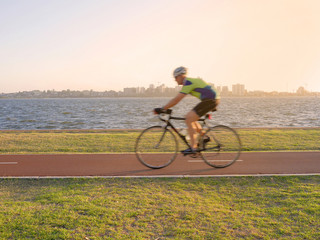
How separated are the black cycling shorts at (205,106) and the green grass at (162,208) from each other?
1.35 meters

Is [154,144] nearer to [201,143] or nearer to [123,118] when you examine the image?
[201,143]

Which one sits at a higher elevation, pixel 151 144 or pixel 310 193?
pixel 151 144

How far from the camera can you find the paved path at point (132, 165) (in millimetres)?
6598

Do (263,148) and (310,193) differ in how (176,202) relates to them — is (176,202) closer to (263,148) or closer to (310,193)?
(310,193)

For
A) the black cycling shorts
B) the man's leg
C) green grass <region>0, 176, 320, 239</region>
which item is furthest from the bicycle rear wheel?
green grass <region>0, 176, 320, 239</region>

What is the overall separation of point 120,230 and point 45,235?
868mm

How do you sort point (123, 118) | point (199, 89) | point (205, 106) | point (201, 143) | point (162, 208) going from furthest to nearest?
point (123, 118), point (201, 143), point (205, 106), point (199, 89), point (162, 208)

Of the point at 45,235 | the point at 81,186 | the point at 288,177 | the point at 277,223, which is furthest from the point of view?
the point at 288,177

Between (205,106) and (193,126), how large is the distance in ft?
1.69

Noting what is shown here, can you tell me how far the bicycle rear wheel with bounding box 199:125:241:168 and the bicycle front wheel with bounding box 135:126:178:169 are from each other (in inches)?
26.3

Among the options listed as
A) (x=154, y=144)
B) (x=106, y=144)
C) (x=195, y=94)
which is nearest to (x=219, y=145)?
(x=195, y=94)

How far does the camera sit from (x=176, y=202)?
4586 mm

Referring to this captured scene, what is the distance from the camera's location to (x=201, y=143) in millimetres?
6539

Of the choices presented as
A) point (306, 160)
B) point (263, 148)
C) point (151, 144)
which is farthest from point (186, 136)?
point (263, 148)
